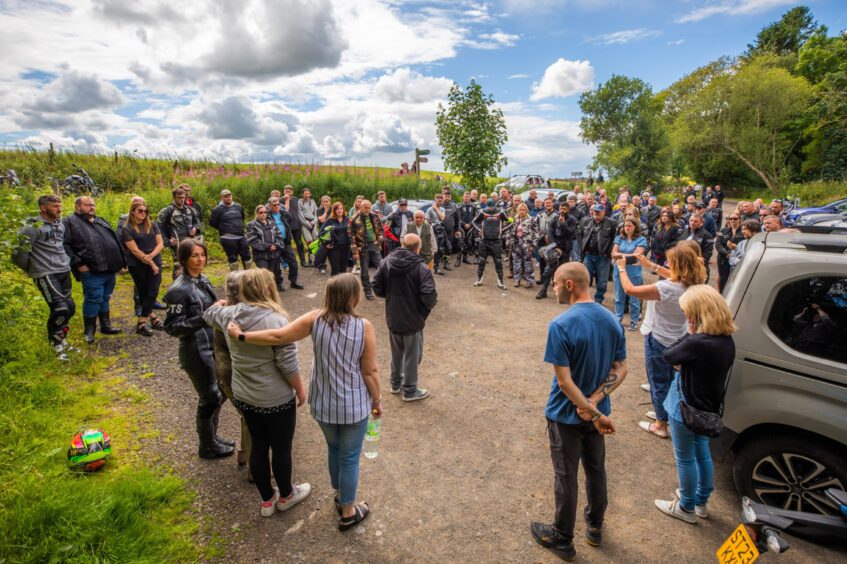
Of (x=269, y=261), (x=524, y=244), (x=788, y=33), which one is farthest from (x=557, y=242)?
(x=788, y=33)

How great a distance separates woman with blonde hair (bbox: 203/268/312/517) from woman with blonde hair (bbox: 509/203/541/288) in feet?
25.6

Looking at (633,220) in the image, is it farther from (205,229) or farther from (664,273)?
(205,229)

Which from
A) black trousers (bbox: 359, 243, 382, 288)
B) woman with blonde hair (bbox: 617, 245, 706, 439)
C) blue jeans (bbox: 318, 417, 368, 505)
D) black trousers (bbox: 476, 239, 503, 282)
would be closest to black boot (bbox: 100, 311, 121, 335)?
black trousers (bbox: 359, 243, 382, 288)

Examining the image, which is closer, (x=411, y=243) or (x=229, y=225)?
(x=411, y=243)

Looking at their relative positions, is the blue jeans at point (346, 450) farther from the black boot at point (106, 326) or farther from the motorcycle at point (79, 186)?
the motorcycle at point (79, 186)

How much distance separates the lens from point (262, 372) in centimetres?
290

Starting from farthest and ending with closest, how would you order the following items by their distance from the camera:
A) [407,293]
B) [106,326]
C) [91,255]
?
[106,326] → [91,255] → [407,293]

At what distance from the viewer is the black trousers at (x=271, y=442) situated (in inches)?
118

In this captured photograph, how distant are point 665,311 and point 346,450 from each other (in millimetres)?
3145

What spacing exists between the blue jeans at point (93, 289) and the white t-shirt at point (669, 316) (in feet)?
23.6

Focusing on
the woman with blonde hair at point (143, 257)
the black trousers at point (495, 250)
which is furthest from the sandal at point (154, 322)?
the black trousers at point (495, 250)

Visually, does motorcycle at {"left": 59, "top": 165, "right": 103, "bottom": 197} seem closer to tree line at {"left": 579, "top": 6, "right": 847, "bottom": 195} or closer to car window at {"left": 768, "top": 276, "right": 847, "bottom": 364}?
car window at {"left": 768, "top": 276, "right": 847, "bottom": 364}

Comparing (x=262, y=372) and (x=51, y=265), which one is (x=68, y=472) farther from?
(x=51, y=265)

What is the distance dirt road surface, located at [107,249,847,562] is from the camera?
302cm
